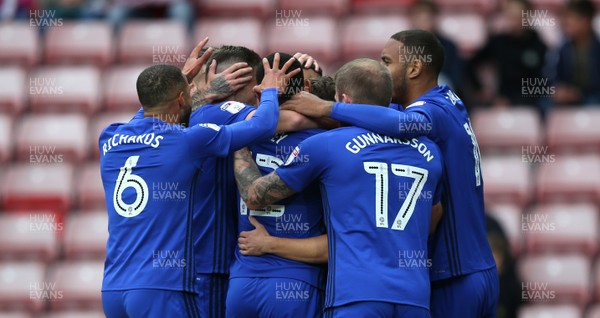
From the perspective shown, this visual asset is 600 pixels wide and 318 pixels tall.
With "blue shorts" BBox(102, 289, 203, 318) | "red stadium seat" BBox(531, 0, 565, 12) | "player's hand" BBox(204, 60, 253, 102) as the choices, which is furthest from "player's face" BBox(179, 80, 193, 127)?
"red stadium seat" BBox(531, 0, 565, 12)

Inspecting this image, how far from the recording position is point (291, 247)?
23.7 ft

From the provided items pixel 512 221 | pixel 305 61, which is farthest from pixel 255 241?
pixel 512 221

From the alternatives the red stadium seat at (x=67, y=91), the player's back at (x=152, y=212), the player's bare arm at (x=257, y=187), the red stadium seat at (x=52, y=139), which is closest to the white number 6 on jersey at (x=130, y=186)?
the player's back at (x=152, y=212)

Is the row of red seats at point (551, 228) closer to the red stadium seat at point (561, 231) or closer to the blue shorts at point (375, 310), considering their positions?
the red stadium seat at point (561, 231)

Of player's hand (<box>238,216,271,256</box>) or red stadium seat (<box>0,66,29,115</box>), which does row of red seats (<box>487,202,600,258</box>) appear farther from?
red stadium seat (<box>0,66,29,115</box>)

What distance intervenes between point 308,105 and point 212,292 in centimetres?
133

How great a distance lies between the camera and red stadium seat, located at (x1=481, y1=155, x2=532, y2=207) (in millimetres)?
11906

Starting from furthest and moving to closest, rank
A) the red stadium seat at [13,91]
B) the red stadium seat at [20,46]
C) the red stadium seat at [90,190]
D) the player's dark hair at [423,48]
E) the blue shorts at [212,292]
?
the red stadium seat at [20,46] → the red stadium seat at [13,91] → the red stadium seat at [90,190] → the player's dark hair at [423,48] → the blue shorts at [212,292]

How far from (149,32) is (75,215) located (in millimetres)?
2402

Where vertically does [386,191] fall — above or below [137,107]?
above

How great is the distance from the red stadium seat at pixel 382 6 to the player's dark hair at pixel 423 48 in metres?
5.93

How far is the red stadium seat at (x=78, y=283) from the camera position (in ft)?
38.4

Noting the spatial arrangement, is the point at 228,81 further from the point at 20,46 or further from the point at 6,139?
the point at 20,46

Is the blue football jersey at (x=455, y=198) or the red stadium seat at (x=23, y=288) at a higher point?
the blue football jersey at (x=455, y=198)
